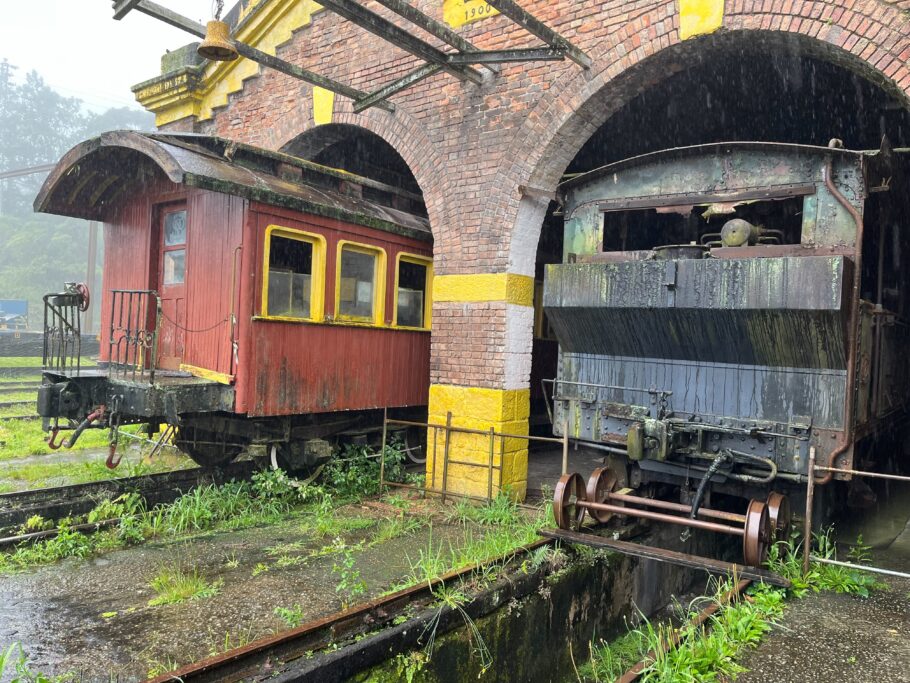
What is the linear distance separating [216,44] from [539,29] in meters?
2.94

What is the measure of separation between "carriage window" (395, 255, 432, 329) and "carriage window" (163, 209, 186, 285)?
8.76 ft

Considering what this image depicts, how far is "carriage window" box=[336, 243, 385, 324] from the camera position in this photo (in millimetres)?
8406

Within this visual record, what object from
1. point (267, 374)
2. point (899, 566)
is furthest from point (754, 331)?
point (267, 374)

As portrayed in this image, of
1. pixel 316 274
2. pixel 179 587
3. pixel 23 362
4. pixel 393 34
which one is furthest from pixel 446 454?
pixel 23 362

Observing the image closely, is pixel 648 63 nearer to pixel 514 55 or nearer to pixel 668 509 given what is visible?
pixel 514 55

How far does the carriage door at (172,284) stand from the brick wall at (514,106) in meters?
2.74

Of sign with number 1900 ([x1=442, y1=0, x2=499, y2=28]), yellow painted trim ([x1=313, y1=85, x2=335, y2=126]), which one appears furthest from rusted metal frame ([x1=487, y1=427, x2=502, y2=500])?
yellow painted trim ([x1=313, y1=85, x2=335, y2=126])

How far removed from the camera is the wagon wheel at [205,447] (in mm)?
8133

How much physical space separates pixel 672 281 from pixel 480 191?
9.65ft

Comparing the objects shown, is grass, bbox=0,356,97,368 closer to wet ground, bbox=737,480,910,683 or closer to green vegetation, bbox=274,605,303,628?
green vegetation, bbox=274,605,303,628

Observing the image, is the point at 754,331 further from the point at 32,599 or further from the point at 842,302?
the point at 32,599

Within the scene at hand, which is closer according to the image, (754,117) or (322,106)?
(322,106)

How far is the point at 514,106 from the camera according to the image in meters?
7.79

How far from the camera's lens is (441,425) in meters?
8.17
